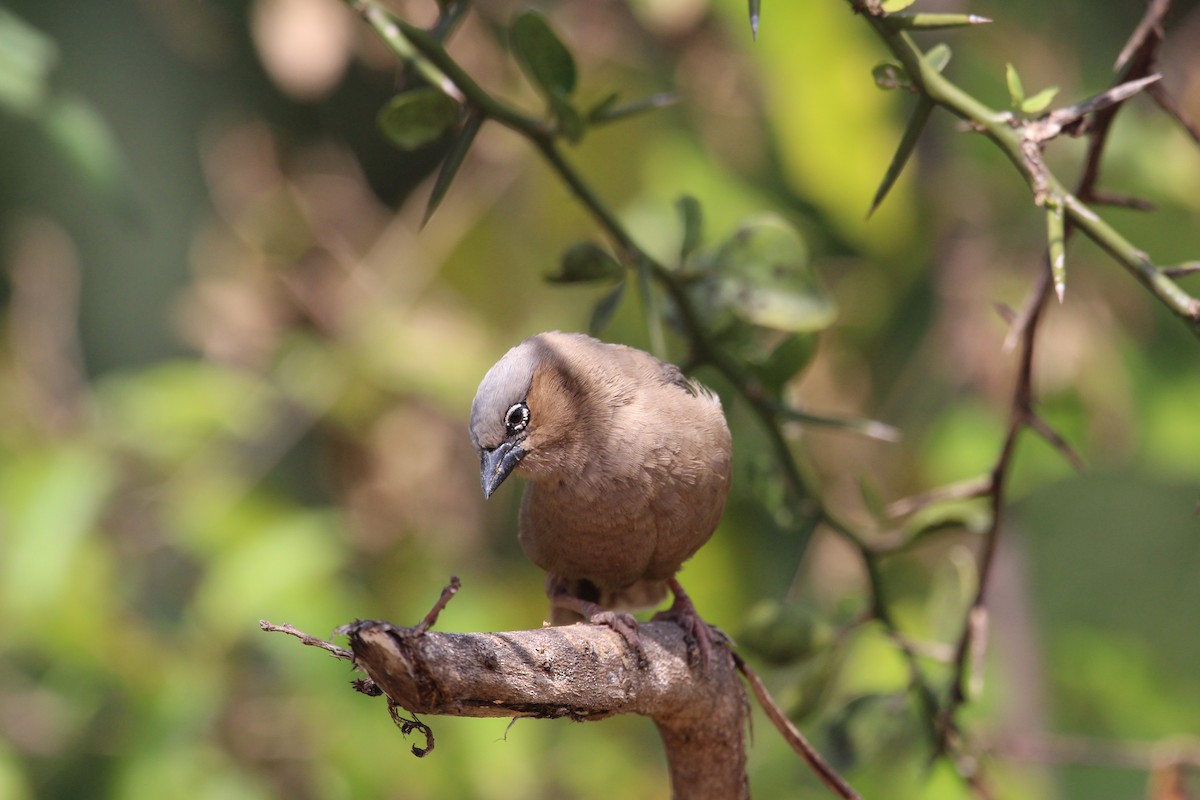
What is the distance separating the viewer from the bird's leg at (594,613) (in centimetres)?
231

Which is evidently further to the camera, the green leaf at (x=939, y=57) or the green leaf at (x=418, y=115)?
the green leaf at (x=418, y=115)

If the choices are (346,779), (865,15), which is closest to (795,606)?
(865,15)

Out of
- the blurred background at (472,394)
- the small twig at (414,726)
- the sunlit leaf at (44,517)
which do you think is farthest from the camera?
the blurred background at (472,394)

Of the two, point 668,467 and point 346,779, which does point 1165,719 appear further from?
point 668,467

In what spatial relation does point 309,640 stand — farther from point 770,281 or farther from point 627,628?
point 770,281

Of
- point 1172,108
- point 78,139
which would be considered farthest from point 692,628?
point 78,139

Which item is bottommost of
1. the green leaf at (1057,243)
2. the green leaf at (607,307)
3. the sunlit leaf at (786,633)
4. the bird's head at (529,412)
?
the sunlit leaf at (786,633)

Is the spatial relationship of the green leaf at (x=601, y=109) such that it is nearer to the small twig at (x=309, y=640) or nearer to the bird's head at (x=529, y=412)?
the bird's head at (x=529, y=412)

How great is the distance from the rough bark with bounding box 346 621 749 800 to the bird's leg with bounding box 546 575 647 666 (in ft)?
0.05

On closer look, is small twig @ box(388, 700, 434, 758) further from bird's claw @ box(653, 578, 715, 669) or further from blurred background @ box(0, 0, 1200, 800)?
blurred background @ box(0, 0, 1200, 800)

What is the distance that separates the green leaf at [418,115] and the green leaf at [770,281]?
0.69 meters

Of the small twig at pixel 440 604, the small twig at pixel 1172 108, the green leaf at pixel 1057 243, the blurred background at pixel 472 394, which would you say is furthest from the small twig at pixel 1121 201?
the blurred background at pixel 472 394

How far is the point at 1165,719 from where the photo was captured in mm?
6207

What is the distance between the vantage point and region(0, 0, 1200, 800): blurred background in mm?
4555
